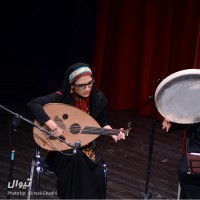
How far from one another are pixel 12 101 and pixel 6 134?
4.15ft

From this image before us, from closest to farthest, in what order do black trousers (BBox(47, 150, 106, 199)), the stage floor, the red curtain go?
black trousers (BBox(47, 150, 106, 199))
the stage floor
the red curtain

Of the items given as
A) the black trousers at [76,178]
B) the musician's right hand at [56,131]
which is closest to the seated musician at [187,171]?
the black trousers at [76,178]

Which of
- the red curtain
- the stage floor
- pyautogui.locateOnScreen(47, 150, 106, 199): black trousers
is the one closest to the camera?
pyautogui.locateOnScreen(47, 150, 106, 199): black trousers

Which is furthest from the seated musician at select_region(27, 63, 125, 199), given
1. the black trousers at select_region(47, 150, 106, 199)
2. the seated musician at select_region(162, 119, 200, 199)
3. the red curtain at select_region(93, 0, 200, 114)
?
the red curtain at select_region(93, 0, 200, 114)

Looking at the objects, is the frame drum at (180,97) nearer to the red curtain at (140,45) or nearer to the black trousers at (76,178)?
the black trousers at (76,178)

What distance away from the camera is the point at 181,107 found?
4.01 m

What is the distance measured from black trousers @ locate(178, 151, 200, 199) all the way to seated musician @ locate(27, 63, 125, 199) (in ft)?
1.75

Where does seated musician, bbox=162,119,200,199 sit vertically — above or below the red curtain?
below

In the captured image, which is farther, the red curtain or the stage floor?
the red curtain

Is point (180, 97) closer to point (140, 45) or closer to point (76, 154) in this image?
point (76, 154)

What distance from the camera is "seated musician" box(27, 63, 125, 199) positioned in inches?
158

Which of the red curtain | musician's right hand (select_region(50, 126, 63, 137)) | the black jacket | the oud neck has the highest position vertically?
the red curtain

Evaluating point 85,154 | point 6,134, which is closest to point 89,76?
point 85,154

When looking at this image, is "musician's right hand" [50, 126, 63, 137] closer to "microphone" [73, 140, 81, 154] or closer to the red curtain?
"microphone" [73, 140, 81, 154]
